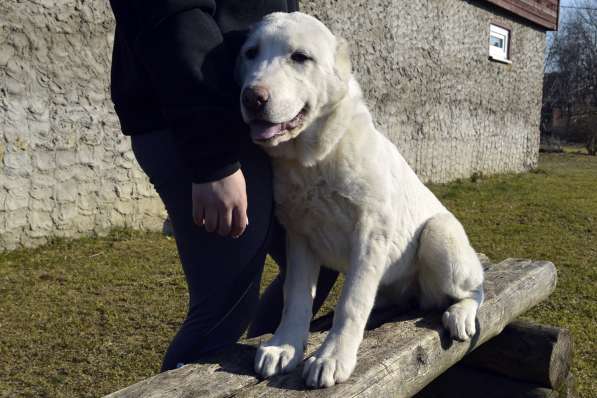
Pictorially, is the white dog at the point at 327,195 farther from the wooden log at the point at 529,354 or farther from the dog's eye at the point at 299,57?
the wooden log at the point at 529,354

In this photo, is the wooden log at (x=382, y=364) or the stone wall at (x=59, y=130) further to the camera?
the stone wall at (x=59, y=130)

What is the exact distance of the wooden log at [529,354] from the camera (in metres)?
2.49

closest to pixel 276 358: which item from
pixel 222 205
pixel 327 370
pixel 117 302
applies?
pixel 327 370

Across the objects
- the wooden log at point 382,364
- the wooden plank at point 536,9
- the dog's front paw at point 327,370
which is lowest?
the wooden log at point 382,364

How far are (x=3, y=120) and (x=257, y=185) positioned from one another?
345 cm

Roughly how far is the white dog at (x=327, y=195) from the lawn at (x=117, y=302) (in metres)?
1.30

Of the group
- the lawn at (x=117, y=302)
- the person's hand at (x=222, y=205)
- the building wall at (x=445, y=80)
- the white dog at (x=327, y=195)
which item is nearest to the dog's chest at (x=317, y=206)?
the white dog at (x=327, y=195)

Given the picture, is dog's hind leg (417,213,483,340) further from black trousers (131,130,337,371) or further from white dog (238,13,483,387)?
black trousers (131,130,337,371)

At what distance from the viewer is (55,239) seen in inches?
189

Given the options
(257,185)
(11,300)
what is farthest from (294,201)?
(11,300)

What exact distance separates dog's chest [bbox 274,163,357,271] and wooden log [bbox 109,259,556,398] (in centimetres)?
34

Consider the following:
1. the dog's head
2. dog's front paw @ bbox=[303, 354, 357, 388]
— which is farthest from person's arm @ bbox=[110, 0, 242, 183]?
dog's front paw @ bbox=[303, 354, 357, 388]

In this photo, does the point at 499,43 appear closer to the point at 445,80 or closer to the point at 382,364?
the point at 445,80

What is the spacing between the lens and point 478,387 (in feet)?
8.70
